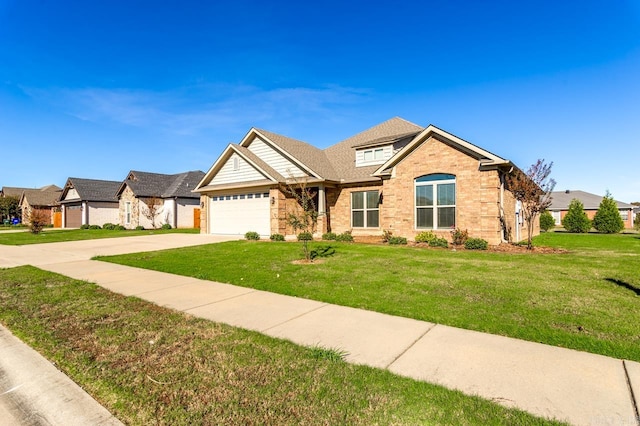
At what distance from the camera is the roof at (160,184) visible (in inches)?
1271

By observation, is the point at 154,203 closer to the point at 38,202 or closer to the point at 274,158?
the point at 274,158

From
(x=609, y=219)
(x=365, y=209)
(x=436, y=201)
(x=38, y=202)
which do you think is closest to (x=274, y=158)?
(x=365, y=209)

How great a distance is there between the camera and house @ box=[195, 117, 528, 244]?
1404cm

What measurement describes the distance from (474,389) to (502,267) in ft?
23.4

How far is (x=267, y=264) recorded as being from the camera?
10.2 m

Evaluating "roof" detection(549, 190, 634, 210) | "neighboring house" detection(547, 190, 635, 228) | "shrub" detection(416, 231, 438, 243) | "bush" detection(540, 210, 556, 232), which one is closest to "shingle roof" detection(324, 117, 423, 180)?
"shrub" detection(416, 231, 438, 243)

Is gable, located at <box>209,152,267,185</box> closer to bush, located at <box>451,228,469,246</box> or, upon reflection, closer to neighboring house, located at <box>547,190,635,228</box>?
bush, located at <box>451,228,469,246</box>

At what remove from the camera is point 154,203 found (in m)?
31.8

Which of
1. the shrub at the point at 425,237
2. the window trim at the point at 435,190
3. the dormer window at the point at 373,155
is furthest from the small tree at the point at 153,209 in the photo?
the shrub at the point at 425,237

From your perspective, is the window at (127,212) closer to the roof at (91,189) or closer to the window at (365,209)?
the roof at (91,189)

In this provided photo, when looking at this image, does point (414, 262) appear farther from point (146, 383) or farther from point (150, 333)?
point (146, 383)

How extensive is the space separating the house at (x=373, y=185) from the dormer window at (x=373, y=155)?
6cm

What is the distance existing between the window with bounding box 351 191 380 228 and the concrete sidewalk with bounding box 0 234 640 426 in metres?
12.2

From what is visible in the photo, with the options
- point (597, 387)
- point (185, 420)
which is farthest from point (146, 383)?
point (597, 387)
